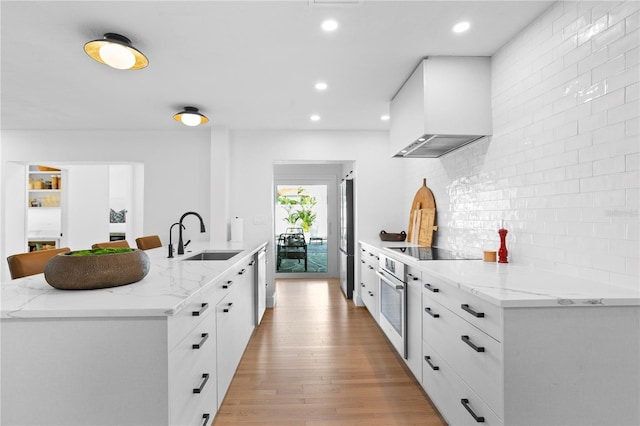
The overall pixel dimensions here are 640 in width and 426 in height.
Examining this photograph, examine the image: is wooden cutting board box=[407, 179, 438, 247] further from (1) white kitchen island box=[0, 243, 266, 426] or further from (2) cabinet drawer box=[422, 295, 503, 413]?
(1) white kitchen island box=[0, 243, 266, 426]

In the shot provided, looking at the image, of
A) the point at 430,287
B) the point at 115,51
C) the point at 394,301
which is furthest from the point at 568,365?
the point at 115,51

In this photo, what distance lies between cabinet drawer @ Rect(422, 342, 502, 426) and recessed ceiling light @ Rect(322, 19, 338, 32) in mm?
2124

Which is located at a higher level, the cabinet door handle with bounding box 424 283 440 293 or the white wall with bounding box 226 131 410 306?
the white wall with bounding box 226 131 410 306

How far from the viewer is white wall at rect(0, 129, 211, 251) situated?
468cm

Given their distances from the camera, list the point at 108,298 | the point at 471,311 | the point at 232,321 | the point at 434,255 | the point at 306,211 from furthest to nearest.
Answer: the point at 306,211
the point at 434,255
the point at 232,321
the point at 471,311
the point at 108,298

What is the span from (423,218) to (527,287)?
2.34 metres

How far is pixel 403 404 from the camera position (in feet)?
7.14

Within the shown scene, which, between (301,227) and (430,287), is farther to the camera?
(301,227)

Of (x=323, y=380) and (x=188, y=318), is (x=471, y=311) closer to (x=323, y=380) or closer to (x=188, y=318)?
(x=188, y=318)

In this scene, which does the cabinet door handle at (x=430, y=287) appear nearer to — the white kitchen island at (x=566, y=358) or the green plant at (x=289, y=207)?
the white kitchen island at (x=566, y=358)

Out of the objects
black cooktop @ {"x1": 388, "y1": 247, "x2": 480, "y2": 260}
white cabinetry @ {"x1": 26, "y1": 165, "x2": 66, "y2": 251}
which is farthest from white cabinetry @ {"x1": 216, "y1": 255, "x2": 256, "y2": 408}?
white cabinetry @ {"x1": 26, "y1": 165, "x2": 66, "y2": 251}

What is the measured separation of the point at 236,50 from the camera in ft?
8.04

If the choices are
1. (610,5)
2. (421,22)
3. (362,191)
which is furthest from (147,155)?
(610,5)

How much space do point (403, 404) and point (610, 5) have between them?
243 cm
